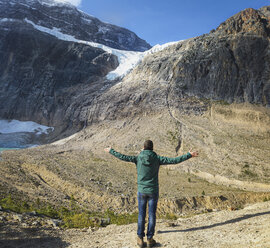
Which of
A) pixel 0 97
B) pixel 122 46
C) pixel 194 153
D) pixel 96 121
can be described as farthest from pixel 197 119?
pixel 122 46

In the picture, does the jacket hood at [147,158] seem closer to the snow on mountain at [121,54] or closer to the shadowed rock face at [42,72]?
the shadowed rock face at [42,72]

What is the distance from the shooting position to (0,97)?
5722 cm

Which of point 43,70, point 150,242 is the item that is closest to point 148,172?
point 150,242

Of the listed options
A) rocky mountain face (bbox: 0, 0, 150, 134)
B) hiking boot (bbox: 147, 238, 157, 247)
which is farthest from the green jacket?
rocky mountain face (bbox: 0, 0, 150, 134)

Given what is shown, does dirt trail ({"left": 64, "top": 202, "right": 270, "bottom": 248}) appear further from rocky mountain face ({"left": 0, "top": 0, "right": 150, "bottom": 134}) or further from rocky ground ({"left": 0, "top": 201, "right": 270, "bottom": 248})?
rocky mountain face ({"left": 0, "top": 0, "right": 150, "bottom": 134})

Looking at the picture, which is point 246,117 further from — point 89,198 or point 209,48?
point 89,198

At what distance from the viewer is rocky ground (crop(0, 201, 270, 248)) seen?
18.6ft

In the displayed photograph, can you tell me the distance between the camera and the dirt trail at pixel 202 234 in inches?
218

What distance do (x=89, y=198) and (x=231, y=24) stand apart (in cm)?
3608

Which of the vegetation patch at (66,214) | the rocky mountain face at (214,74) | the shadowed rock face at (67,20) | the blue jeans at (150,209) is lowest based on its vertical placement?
the vegetation patch at (66,214)

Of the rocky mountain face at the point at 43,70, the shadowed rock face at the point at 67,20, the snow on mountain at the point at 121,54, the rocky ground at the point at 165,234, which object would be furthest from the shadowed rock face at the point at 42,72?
the rocky ground at the point at 165,234

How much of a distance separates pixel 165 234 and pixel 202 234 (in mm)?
978

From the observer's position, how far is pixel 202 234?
21.0 feet

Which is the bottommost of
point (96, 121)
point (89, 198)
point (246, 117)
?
point (89, 198)
